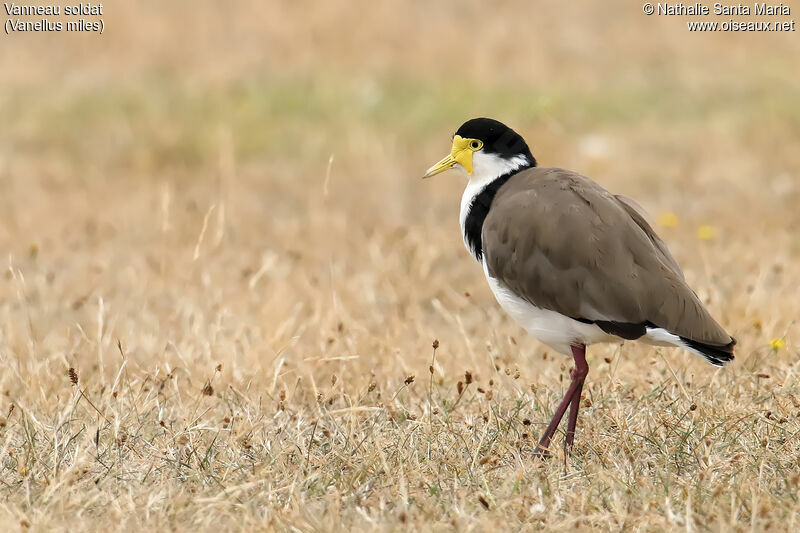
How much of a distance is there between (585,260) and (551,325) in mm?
264

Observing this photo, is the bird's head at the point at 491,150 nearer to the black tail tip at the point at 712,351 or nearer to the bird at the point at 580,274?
the bird at the point at 580,274

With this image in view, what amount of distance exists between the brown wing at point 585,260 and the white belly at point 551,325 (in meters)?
0.06

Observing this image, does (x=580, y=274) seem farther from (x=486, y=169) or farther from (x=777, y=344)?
(x=777, y=344)

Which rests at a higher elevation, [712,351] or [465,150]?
[465,150]

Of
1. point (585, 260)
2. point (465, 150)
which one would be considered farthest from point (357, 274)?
point (585, 260)

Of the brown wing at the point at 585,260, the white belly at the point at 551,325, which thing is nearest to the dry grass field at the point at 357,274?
the white belly at the point at 551,325

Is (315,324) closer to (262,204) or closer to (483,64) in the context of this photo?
(262,204)

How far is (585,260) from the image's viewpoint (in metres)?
3.75

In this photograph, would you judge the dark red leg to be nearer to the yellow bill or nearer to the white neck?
the white neck

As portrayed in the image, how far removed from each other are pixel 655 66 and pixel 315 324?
8.46 meters

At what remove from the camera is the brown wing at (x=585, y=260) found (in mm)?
3652

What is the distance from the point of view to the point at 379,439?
3797 mm

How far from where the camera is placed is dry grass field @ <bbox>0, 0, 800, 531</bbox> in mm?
3566

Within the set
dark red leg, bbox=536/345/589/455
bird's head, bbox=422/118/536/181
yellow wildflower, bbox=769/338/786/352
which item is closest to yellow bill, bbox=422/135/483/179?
bird's head, bbox=422/118/536/181
